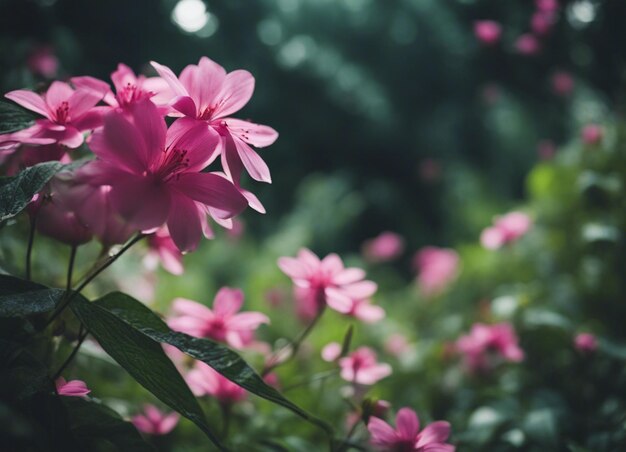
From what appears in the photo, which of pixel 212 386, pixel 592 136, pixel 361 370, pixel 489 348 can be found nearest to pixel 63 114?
pixel 212 386

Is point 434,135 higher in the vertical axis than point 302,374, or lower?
higher

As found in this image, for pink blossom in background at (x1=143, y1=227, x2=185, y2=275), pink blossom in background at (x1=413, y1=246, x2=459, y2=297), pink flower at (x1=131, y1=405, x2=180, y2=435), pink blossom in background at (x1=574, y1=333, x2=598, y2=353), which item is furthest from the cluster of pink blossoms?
pink blossom in background at (x1=413, y1=246, x2=459, y2=297)

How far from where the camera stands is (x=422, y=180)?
3.13m

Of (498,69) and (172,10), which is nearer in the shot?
(172,10)

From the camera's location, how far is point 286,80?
94.2 inches

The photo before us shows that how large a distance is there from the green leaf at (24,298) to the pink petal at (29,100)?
0.52 feet

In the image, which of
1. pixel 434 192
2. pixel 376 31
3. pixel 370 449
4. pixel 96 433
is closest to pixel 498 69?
pixel 376 31

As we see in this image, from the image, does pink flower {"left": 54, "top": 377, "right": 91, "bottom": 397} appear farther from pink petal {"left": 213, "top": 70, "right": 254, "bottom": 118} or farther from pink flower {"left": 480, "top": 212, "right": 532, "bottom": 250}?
pink flower {"left": 480, "top": 212, "right": 532, "bottom": 250}

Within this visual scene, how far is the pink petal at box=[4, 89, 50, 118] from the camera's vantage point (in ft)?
1.48

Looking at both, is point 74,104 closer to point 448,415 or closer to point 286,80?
point 448,415

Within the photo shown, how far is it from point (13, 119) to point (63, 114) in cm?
5

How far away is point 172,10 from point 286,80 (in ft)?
2.83

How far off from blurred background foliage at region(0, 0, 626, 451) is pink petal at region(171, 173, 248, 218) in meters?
0.34

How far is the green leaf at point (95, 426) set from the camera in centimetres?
43
